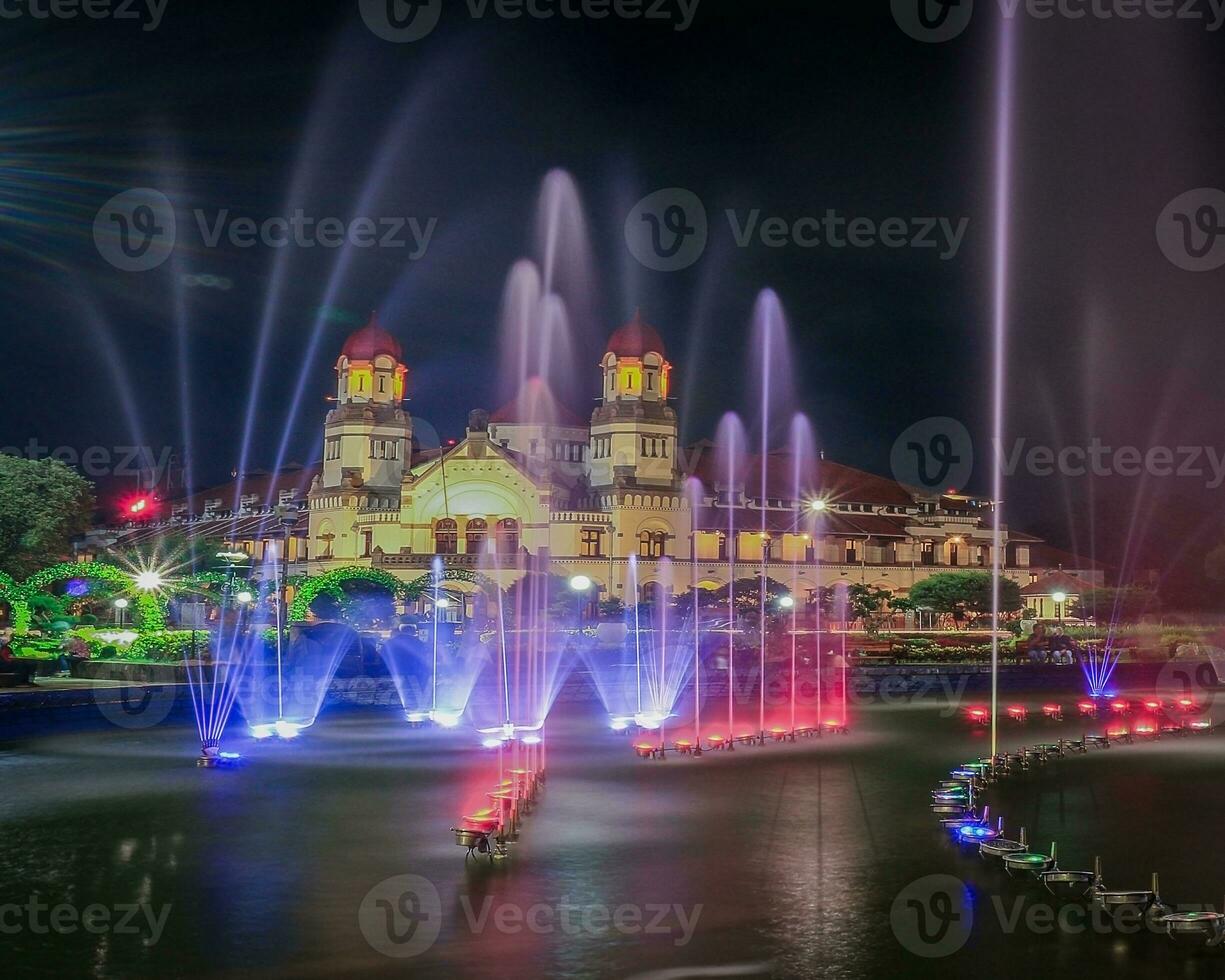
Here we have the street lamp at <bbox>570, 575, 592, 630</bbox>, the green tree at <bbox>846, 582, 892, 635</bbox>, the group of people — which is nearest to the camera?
the group of people

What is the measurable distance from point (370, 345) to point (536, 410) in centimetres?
1465

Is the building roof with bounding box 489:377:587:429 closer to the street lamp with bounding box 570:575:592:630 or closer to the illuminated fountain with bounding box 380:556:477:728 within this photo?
the street lamp with bounding box 570:575:592:630

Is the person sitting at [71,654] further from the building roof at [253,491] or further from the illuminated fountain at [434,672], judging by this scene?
the building roof at [253,491]

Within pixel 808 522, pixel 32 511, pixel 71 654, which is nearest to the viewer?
pixel 71 654

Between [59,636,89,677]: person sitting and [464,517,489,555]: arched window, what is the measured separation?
37.5 meters

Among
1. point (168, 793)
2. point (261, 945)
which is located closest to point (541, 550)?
point (168, 793)

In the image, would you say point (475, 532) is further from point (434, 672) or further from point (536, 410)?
point (434, 672)

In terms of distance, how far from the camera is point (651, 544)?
260 feet

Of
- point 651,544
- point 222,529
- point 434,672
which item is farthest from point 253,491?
point 434,672

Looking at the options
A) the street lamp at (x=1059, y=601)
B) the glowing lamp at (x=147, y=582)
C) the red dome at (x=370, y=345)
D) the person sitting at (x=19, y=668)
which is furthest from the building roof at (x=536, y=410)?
the person sitting at (x=19, y=668)

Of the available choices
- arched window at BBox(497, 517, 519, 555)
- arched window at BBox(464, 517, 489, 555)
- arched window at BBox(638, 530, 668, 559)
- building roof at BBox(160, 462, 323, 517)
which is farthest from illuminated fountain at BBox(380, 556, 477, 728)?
building roof at BBox(160, 462, 323, 517)

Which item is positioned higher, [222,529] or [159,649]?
[222,529]

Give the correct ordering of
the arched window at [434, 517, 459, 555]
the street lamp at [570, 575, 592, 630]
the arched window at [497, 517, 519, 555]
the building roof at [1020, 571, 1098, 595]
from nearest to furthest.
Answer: the street lamp at [570, 575, 592, 630], the arched window at [434, 517, 459, 555], the arched window at [497, 517, 519, 555], the building roof at [1020, 571, 1098, 595]

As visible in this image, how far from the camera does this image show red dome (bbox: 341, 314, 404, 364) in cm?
8412
